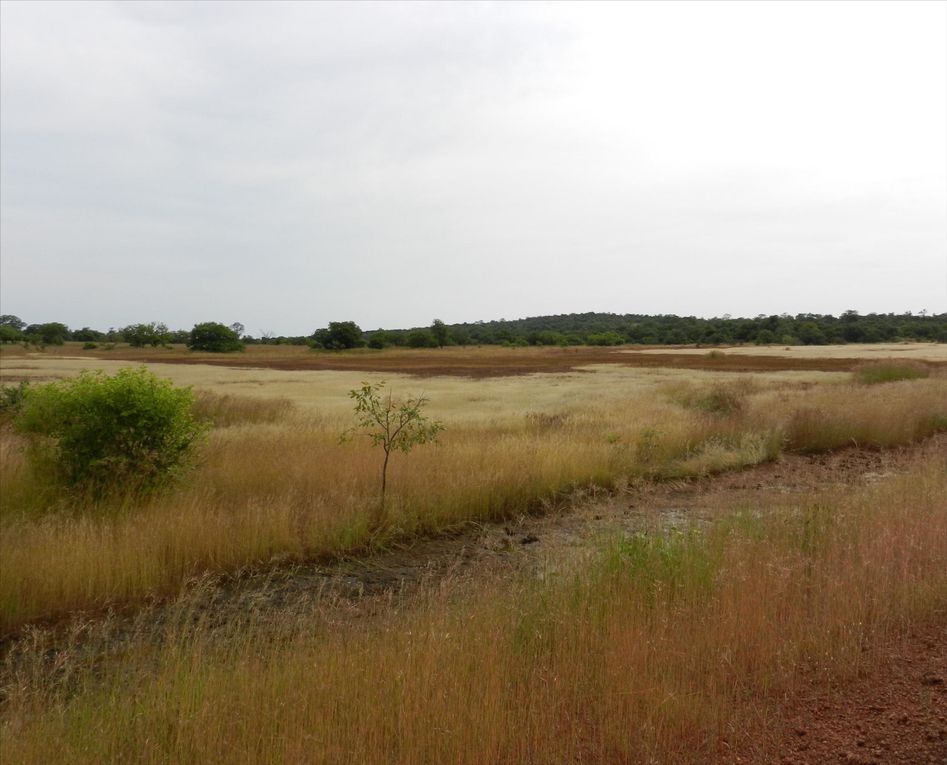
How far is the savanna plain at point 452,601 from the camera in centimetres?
375

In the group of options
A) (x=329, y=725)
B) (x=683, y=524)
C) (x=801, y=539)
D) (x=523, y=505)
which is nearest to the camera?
(x=329, y=725)

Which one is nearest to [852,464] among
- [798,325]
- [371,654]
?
[371,654]

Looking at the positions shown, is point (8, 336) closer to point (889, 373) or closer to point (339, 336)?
point (339, 336)

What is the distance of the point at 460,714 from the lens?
3.77 meters

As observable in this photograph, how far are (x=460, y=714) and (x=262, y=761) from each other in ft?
3.70

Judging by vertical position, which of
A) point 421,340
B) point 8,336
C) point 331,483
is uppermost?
point 8,336

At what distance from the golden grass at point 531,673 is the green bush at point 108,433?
4.69 metres

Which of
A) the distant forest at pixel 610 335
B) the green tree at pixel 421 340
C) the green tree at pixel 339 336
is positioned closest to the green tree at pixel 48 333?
the distant forest at pixel 610 335

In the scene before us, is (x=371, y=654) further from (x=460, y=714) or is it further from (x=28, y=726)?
(x=28, y=726)

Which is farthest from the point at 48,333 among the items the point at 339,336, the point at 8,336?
the point at 339,336

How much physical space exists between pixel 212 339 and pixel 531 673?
12193cm

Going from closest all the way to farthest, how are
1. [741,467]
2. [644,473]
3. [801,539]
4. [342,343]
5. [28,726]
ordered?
[28,726] → [801,539] → [644,473] → [741,467] → [342,343]

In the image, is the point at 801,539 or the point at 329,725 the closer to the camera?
the point at 329,725

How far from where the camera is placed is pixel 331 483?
11383 mm
